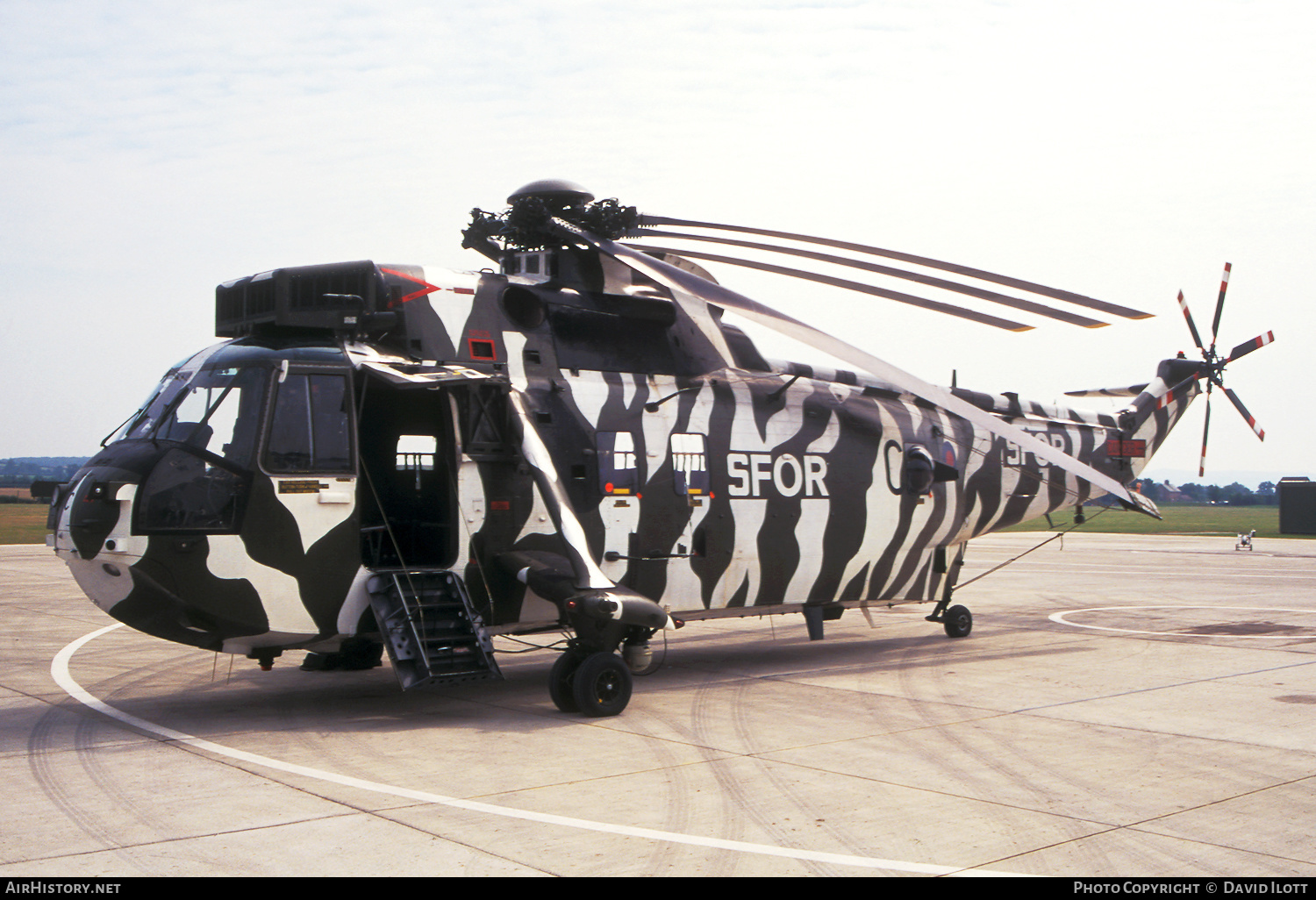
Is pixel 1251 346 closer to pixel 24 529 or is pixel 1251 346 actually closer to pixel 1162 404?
pixel 1162 404

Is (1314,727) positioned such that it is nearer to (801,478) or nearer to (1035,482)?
(801,478)

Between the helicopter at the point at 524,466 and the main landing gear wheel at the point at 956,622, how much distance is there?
85cm

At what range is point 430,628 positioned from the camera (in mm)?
9883

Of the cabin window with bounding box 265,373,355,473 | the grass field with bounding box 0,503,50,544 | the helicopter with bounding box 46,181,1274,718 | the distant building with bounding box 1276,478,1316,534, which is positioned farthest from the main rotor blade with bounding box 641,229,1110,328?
the distant building with bounding box 1276,478,1316,534

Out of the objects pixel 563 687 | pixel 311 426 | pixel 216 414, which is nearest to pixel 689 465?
pixel 563 687

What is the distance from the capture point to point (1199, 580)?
24.7 metres

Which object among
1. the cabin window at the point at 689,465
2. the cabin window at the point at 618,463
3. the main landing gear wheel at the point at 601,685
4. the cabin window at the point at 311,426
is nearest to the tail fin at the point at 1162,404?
the cabin window at the point at 689,465

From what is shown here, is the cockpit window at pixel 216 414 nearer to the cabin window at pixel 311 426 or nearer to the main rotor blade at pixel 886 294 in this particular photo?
the cabin window at pixel 311 426

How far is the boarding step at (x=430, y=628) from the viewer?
9578mm

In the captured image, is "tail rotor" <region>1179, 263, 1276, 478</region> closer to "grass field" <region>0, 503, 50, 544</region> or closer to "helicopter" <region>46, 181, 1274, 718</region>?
"helicopter" <region>46, 181, 1274, 718</region>

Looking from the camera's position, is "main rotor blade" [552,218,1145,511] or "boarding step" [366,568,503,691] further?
"main rotor blade" [552,218,1145,511]

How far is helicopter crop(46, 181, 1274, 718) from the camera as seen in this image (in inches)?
370

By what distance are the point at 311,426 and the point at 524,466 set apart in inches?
84.5

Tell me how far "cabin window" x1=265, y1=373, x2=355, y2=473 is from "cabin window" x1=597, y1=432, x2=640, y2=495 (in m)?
2.77
